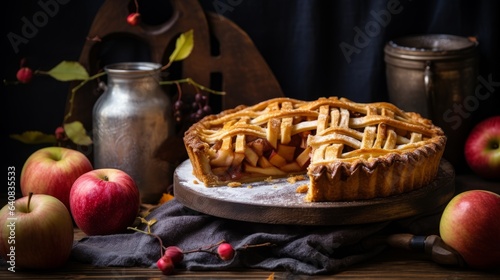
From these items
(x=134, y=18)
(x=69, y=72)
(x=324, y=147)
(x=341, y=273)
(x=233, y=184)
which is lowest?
(x=341, y=273)

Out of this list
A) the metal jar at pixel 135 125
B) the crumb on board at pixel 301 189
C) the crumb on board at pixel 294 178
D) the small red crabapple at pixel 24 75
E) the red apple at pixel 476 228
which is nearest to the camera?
the red apple at pixel 476 228

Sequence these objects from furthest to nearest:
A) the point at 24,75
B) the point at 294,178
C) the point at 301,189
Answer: the point at 24,75 < the point at 294,178 < the point at 301,189

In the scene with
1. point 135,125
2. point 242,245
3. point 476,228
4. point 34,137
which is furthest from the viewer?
point 34,137

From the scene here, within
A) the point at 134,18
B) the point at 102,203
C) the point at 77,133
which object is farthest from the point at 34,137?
the point at 102,203

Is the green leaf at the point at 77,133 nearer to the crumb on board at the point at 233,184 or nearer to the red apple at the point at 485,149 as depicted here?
the crumb on board at the point at 233,184

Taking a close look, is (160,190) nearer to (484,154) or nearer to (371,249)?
(371,249)

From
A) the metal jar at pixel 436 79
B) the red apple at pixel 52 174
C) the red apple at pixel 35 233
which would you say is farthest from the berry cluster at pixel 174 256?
the metal jar at pixel 436 79

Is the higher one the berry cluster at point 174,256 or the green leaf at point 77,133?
the green leaf at point 77,133

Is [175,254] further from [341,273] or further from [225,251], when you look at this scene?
[341,273]
